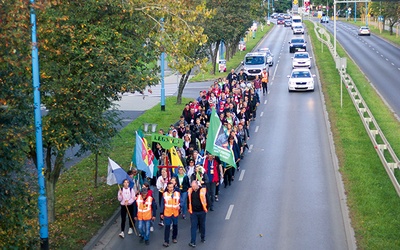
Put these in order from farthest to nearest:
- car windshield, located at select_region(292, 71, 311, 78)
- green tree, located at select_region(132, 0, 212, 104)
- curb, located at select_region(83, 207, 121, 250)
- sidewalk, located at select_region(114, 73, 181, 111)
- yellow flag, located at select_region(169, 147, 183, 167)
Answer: car windshield, located at select_region(292, 71, 311, 78) → sidewalk, located at select_region(114, 73, 181, 111) → yellow flag, located at select_region(169, 147, 183, 167) → green tree, located at select_region(132, 0, 212, 104) → curb, located at select_region(83, 207, 121, 250)

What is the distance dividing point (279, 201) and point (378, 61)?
147 ft

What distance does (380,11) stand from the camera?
295 feet

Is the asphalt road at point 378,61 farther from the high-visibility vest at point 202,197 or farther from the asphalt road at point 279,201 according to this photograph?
the high-visibility vest at point 202,197

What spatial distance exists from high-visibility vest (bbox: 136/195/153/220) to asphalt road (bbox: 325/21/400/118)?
63.6 feet

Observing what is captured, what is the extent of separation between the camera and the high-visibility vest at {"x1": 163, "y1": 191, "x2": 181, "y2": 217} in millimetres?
15281

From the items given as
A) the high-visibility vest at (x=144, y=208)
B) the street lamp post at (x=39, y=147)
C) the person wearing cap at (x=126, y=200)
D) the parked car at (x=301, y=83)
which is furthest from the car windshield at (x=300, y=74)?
the street lamp post at (x=39, y=147)

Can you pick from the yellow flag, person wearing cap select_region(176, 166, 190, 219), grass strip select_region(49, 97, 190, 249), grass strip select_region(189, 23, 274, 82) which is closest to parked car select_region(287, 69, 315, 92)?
grass strip select_region(189, 23, 274, 82)

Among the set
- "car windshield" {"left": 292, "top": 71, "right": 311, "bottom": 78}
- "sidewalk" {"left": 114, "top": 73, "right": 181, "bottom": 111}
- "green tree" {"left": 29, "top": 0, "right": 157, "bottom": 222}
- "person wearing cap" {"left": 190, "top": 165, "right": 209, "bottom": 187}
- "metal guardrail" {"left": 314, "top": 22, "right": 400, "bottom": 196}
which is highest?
"green tree" {"left": 29, "top": 0, "right": 157, "bottom": 222}

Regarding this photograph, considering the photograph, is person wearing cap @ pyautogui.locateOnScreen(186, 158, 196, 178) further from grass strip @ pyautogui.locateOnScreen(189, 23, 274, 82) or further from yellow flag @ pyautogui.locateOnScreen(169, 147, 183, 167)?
grass strip @ pyautogui.locateOnScreen(189, 23, 274, 82)

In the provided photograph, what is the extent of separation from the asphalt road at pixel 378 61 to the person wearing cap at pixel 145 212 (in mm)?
19274

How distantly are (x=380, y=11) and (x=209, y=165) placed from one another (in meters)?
76.6

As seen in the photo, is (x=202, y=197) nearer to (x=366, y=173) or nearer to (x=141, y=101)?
(x=366, y=173)

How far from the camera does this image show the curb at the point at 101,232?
15.7 metres

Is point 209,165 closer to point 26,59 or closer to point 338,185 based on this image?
point 338,185
